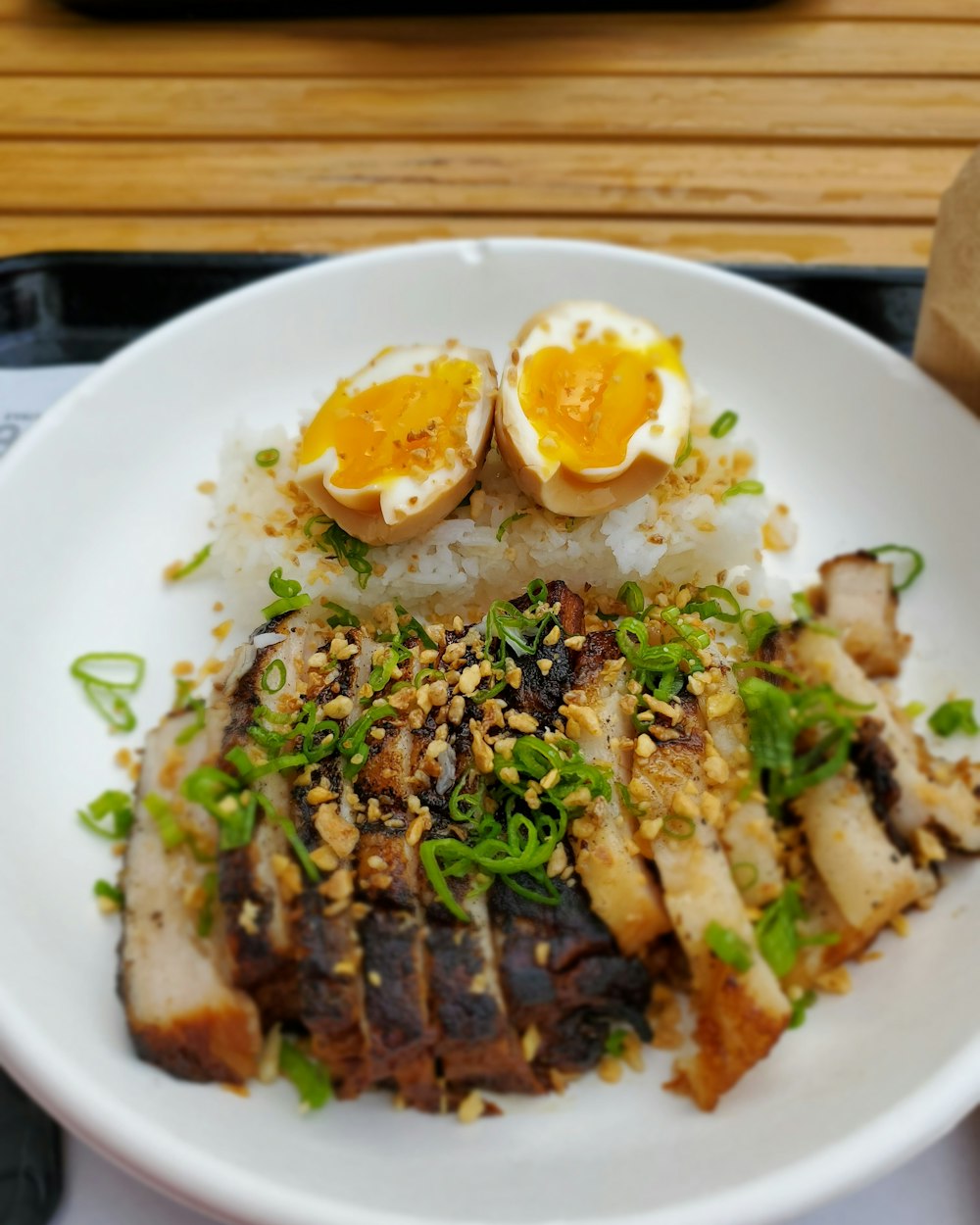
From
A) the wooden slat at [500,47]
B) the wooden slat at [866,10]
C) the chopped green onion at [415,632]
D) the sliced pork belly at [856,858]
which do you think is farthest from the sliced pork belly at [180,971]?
the wooden slat at [866,10]

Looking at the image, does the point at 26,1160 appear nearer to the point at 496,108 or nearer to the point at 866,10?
the point at 496,108

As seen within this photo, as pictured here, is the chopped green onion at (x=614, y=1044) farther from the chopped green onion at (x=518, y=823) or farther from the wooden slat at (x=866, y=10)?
the wooden slat at (x=866, y=10)

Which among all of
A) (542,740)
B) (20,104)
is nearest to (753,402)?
(542,740)

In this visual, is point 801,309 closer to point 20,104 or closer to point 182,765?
point 182,765

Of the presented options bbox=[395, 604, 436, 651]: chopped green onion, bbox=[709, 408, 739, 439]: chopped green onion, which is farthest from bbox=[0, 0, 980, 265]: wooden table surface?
bbox=[395, 604, 436, 651]: chopped green onion

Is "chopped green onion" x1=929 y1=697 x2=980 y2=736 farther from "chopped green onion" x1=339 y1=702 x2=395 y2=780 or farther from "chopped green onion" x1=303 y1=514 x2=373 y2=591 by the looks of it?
"chopped green onion" x1=303 y1=514 x2=373 y2=591
